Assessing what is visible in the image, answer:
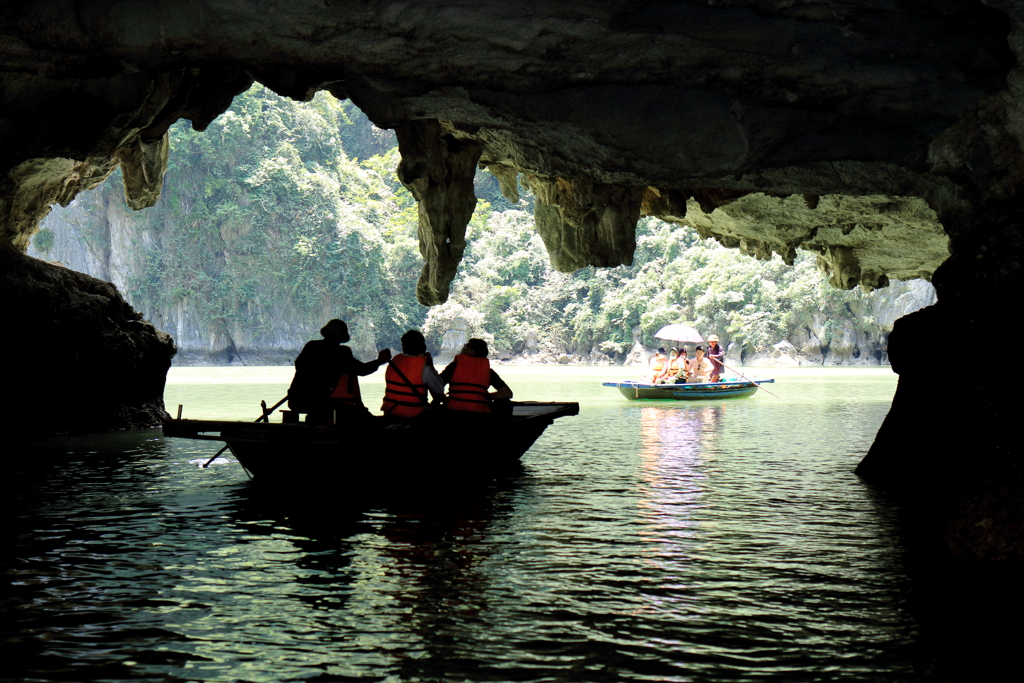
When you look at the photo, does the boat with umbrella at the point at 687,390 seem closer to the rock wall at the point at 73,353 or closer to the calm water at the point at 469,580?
the rock wall at the point at 73,353

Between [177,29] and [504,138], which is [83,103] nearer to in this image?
[177,29]

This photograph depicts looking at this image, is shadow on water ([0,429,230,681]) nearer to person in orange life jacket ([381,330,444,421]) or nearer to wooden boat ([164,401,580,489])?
wooden boat ([164,401,580,489])

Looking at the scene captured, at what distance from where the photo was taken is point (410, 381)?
28.6 feet

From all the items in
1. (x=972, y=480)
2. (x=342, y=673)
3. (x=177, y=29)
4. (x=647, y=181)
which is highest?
(x=177, y=29)

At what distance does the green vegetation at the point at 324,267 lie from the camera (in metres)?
50.6

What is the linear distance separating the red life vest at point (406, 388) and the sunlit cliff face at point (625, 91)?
6.60ft

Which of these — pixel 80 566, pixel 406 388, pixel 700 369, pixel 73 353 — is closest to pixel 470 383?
pixel 406 388

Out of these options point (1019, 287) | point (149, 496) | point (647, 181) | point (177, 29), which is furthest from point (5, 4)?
point (1019, 287)

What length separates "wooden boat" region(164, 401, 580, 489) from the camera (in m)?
7.73

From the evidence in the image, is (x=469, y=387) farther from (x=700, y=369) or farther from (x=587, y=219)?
(x=700, y=369)

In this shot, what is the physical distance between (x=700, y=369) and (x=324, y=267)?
32.5m

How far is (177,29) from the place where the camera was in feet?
24.9

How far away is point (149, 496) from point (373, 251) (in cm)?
4483

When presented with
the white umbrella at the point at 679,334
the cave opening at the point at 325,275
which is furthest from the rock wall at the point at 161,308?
the white umbrella at the point at 679,334
